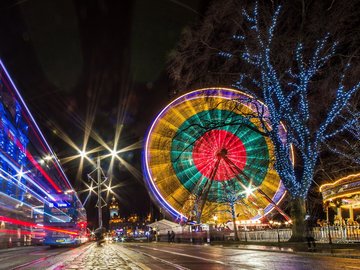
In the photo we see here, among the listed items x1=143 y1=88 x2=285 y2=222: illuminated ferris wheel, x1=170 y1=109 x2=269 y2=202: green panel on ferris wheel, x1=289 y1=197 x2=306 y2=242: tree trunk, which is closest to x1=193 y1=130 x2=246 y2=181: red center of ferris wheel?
x1=143 y1=88 x2=285 y2=222: illuminated ferris wheel

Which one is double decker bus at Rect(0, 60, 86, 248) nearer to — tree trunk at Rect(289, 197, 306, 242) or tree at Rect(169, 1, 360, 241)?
tree at Rect(169, 1, 360, 241)

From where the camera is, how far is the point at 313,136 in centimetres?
2452

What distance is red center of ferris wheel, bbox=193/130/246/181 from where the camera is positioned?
1451 inches

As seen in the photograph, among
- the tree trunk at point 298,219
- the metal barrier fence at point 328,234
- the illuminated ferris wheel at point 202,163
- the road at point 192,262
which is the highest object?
the illuminated ferris wheel at point 202,163

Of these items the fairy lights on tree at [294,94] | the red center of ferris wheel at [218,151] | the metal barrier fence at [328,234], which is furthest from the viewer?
the red center of ferris wheel at [218,151]

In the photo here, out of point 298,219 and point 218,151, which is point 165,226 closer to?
point 218,151

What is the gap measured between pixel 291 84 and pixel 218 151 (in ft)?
47.8

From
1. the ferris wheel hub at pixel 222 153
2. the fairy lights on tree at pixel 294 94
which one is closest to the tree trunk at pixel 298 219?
the fairy lights on tree at pixel 294 94

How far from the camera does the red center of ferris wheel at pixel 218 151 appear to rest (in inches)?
1451

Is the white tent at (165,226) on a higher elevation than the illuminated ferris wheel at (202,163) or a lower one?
lower

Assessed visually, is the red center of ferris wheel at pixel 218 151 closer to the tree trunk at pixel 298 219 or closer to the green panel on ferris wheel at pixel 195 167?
the green panel on ferris wheel at pixel 195 167

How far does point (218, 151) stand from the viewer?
36625mm

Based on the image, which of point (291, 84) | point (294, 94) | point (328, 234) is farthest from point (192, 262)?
point (294, 94)

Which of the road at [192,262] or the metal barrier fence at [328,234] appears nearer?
the road at [192,262]
